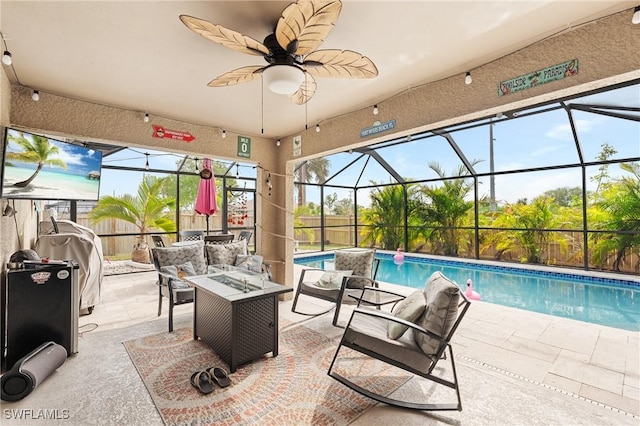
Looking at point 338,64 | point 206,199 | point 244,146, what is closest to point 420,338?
point 338,64

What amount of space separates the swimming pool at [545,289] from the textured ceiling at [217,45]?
163 inches

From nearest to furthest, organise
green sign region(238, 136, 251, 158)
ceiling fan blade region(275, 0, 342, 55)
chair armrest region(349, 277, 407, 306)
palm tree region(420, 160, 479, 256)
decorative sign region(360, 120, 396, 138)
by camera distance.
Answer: ceiling fan blade region(275, 0, 342, 55)
decorative sign region(360, 120, 396, 138)
chair armrest region(349, 277, 407, 306)
green sign region(238, 136, 251, 158)
palm tree region(420, 160, 479, 256)

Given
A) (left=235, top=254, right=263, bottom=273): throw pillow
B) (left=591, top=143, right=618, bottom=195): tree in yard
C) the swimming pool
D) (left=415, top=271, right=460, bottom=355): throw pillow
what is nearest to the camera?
(left=415, top=271, right=460, bottom=355): throw pillow

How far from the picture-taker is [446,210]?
8836 mm

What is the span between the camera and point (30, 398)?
2260mm

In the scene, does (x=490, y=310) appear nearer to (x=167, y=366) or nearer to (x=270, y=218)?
(x=270, y=218)

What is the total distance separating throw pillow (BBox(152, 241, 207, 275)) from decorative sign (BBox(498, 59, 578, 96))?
14.0 feet

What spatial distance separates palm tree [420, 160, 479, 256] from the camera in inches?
336

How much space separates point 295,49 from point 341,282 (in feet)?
9.19

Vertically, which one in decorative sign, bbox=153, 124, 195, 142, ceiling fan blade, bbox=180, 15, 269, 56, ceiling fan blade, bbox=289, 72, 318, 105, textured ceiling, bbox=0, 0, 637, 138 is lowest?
ceiling fan blade, bbox=180, 15, 269, 56

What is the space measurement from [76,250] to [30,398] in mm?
2250

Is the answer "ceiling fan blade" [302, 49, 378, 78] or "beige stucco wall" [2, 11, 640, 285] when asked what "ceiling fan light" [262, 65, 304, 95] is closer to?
"ceiling fan blade" [302, 49, 378, 78]

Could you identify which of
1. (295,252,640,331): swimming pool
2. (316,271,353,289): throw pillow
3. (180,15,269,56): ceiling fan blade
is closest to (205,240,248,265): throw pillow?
(316,271,353,289): throw pillow

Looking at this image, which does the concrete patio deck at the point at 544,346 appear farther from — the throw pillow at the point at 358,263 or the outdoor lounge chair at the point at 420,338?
the outdoor lounge chair at the point at 420,338
